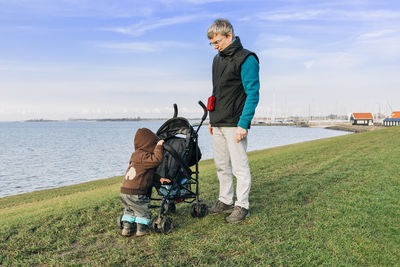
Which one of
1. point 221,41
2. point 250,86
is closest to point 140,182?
point 250,86

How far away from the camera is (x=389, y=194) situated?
5918 mm

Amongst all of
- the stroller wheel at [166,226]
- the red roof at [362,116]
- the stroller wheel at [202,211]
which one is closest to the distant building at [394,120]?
the red roof at [362,116]

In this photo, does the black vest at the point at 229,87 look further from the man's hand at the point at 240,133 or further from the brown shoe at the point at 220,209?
the brown shoe at the point at 220,209

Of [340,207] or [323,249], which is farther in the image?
[340,207]

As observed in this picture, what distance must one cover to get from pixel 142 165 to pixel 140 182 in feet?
0.73

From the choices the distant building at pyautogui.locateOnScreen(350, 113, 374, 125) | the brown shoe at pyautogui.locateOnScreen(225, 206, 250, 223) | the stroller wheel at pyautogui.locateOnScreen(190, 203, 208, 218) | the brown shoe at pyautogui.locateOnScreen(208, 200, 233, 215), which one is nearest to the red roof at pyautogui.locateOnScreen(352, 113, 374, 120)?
the distant building at pyautogui.locateOnScreen(350, 113, 374, 125)

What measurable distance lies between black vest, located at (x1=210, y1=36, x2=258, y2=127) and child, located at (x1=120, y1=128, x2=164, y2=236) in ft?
3.39

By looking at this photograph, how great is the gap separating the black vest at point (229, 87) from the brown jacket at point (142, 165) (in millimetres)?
1072

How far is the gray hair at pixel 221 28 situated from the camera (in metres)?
4.19

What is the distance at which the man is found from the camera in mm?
4191

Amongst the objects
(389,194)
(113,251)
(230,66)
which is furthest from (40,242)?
(389,194)

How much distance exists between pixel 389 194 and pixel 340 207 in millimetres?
1604

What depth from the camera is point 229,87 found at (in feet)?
14.4

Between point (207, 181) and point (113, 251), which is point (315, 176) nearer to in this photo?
point (207, 181)
